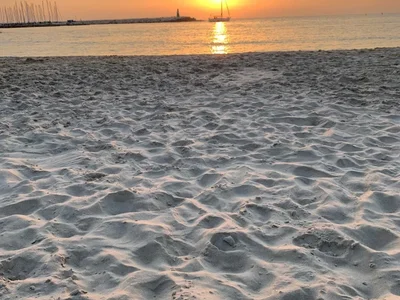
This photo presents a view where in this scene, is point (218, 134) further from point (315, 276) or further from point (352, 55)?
point (352, 55)

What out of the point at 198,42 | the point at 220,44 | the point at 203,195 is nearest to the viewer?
the point at 203,195

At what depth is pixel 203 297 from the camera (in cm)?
243

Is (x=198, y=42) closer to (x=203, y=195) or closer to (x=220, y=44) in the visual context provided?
(x=220, y=44)

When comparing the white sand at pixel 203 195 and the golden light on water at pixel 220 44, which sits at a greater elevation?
the golden light on water at pixel 220 44

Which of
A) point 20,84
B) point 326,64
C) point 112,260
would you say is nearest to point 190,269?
point 112,260

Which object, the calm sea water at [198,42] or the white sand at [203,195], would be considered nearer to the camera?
the white sand at [203,195]

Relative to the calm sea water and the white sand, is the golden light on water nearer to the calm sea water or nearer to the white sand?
the calm sea water

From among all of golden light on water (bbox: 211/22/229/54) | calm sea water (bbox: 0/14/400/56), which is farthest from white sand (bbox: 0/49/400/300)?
golden light on water (bbox: 211/22/229/54)

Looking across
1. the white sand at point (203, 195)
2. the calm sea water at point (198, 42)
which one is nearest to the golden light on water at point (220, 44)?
the calm sea water at point (198, 42)

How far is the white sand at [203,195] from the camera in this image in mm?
2627

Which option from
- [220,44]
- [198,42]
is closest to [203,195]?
[220,44]

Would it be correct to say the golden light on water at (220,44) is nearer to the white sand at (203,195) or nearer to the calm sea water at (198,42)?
the calm sea water at (198,42)

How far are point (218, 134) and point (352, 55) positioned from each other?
8759 millimetres

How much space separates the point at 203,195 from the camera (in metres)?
3.83
